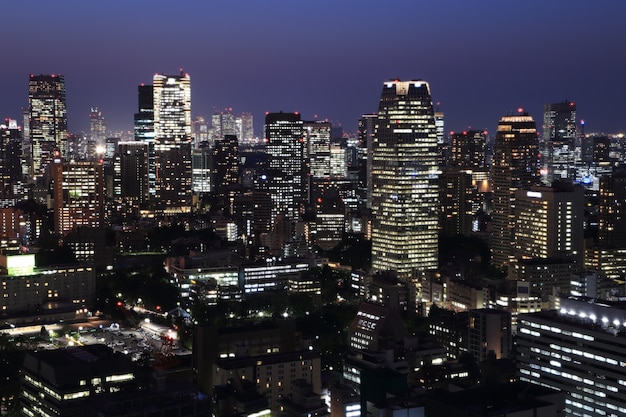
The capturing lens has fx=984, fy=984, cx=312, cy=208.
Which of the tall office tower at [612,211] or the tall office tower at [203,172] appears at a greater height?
the tall office tower at [203,172]

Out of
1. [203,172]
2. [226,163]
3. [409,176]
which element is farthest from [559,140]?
[409,176]

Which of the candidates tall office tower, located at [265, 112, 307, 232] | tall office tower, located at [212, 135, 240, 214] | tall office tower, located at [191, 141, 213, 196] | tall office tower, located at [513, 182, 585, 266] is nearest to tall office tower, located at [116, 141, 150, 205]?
tall office tower, located at [191, 141, 213, 196]

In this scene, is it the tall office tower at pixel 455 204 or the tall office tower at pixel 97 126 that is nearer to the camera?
the tall office tower at pixel 455 204

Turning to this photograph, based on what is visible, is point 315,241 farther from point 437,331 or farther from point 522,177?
point 437,331

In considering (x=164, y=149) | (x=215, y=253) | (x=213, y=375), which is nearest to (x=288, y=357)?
(x=213, y=375)

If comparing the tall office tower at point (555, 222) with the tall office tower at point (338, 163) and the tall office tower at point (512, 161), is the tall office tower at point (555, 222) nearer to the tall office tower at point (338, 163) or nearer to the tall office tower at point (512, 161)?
the tall office tower at point (512, 161)

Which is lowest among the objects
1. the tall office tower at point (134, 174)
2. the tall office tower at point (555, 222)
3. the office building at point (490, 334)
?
the office building at point (490, 334)

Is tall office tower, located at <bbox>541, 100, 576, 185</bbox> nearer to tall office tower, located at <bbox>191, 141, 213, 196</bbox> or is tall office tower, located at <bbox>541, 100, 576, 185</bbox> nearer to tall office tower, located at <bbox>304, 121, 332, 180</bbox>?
tall office tower, located at <bbox>304, 121, 332, 180</bbox>

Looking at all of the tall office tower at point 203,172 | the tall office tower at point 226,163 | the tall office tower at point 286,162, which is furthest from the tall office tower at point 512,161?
the tall office tower at point 203,172
